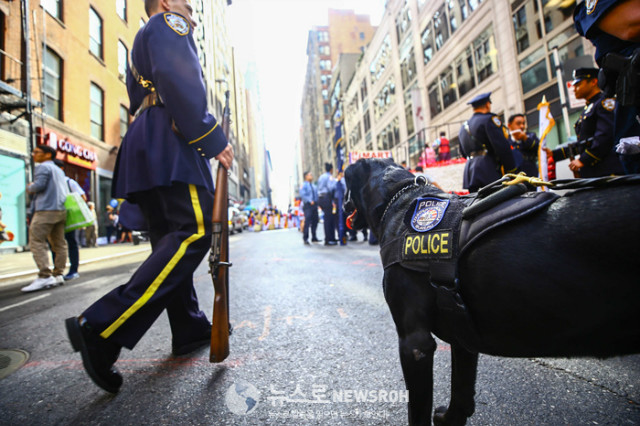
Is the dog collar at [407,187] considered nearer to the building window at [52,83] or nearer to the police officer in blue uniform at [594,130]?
the police officer in blue uniform at [594,130]

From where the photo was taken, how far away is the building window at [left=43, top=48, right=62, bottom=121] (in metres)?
10.7

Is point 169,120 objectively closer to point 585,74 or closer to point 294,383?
point 294,383

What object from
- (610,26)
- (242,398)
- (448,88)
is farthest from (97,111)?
(448,88)

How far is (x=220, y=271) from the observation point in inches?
75.9

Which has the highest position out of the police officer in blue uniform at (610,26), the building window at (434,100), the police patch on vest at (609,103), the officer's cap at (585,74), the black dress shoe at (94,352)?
the building window at (434,100)

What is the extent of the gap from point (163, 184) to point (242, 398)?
1.23 metres

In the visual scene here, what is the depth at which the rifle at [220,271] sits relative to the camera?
1.83 meters

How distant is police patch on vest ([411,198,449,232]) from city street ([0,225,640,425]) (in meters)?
0.85

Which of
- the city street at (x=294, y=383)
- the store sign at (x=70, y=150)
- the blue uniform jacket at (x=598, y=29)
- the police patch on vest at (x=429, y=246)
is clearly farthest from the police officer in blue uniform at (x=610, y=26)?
the store sign at (x=70, y=150)

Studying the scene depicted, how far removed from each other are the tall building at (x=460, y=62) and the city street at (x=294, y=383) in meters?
8.42

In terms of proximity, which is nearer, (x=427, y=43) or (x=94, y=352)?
(x=94, y=352)

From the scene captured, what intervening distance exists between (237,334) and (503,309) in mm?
2069

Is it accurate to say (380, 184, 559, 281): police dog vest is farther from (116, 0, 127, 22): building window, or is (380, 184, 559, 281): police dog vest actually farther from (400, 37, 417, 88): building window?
(400, 37, 417, 88): building window

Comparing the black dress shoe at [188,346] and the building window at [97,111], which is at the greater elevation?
the building window at [97,111]
